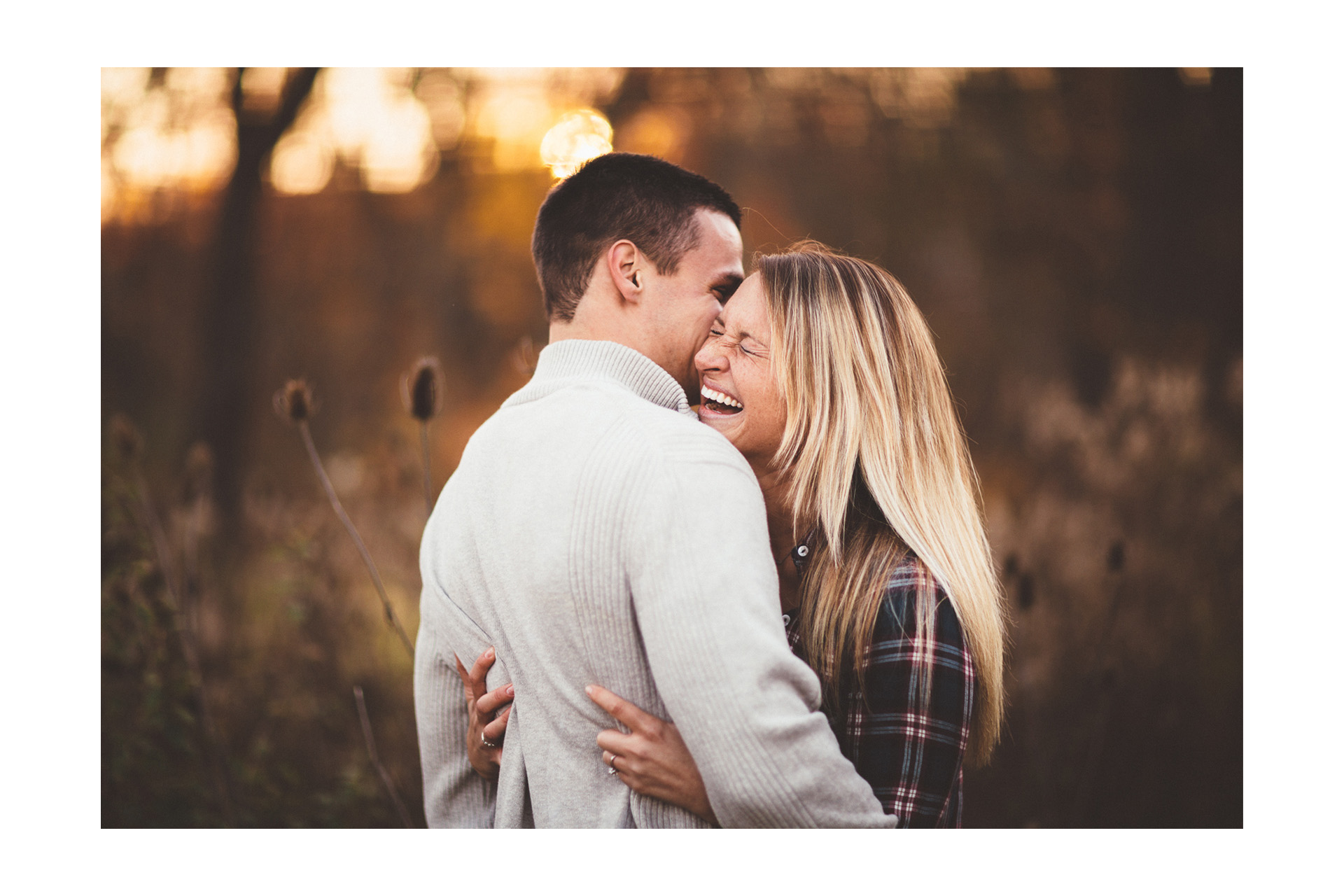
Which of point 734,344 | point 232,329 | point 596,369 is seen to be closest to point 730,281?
point 734,344

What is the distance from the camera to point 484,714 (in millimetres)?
1740

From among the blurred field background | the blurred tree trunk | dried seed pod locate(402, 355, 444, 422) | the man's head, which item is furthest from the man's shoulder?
the blurred tree trunk

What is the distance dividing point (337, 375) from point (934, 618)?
2241 mm

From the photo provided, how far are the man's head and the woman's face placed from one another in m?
0.05

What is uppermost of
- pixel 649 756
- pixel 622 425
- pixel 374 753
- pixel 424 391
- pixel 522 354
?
pixel 522 354

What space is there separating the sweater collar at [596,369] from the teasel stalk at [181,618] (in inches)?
62.1

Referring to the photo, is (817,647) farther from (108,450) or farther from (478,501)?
(108,450)

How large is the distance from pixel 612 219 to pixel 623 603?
0.88 m

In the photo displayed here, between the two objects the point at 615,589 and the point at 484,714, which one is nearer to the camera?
the point at 615,589

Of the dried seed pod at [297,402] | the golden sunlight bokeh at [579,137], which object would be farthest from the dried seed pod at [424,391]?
the golden sunlight bokeh at [579,137]

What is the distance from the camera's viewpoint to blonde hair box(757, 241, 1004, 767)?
1.78 meters

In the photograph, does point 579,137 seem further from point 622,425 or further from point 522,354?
point 622,425
